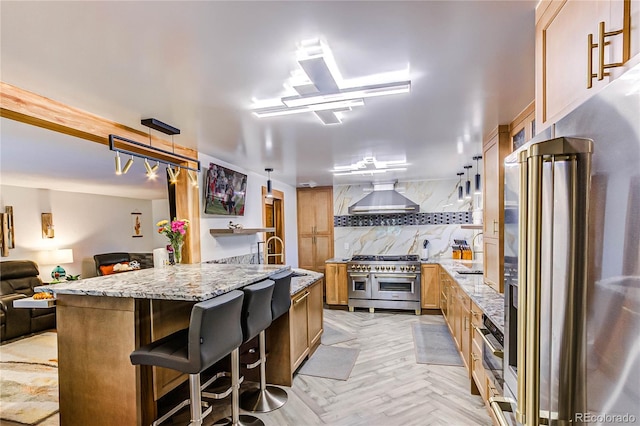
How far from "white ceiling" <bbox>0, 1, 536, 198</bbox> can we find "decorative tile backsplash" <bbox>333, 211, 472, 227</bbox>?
3.13 m

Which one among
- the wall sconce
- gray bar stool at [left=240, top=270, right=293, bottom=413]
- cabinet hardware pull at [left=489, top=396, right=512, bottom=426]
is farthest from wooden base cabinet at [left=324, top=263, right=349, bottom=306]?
the wall sconce

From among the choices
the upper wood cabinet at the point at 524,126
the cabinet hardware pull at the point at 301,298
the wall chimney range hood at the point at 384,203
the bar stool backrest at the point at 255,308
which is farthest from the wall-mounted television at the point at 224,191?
the upper wood cabinet at the point at 524,126

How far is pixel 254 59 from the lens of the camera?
5.22ft

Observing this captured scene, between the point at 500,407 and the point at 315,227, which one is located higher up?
the point at 315,227

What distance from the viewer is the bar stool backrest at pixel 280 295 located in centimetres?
254

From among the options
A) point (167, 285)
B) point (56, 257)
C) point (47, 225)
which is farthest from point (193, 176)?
point (47, 225)

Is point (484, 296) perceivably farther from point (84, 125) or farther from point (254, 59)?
point (84, 125)

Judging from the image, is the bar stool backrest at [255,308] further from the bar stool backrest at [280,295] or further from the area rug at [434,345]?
the area rug at [434,345]

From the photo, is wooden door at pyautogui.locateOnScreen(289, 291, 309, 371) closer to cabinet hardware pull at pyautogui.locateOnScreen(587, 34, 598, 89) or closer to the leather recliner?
cabinet hardware pull at pyautogui.locateOnScreen(587, 34, 598, 89)

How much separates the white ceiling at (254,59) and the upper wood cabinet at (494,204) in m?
0.16

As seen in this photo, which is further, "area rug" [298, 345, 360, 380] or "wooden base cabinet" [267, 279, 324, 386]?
"area rug" [298, 345, 360, 380]

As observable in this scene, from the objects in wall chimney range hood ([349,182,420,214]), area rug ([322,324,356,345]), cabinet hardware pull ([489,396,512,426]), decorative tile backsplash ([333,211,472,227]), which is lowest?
area rug ([322,324,356,345])

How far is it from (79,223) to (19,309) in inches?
103

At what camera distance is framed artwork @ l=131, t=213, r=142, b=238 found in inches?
314
